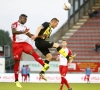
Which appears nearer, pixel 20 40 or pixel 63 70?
pixel 20 40

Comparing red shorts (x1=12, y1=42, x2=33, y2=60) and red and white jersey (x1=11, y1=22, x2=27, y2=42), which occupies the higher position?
red and white jersey (x1=11, y1=22, x2=27, y2=42)

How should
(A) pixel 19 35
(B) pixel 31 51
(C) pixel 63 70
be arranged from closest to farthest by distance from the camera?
(B) pixel 31 51
(A) pixel 19 35
(C) pixel 63 70

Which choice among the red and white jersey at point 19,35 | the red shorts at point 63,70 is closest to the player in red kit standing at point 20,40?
the red and white jersey at point 19,35

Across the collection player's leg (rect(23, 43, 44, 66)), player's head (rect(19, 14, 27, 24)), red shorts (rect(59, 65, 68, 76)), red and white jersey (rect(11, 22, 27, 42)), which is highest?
player's head (rect(19, 14, 27, 24))

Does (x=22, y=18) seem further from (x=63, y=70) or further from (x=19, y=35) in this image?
(x=63, y=70)

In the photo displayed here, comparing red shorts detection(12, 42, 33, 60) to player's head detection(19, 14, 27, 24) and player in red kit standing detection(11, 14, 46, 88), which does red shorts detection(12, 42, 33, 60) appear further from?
player's head detection(19, 14, 27, 24)

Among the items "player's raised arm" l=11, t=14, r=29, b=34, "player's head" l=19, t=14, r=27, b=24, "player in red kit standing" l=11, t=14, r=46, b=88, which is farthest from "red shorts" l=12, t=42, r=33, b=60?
"player's head" l=19, t=14, r=27, b=24

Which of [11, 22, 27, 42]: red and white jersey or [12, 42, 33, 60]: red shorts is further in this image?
[12, 42, 33, 60]: red shorts

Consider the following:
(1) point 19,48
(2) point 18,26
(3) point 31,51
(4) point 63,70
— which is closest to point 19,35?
(2) point 18,26

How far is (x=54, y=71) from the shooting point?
46.0 metres

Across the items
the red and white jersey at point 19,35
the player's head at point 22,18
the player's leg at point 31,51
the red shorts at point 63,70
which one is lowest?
the red shorts at point 63,70

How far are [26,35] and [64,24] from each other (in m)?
31.9

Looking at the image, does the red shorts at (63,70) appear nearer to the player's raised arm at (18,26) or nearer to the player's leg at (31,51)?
the player's leg at (31,51)

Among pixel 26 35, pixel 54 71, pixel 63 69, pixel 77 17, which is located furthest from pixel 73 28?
pixel 26 35
